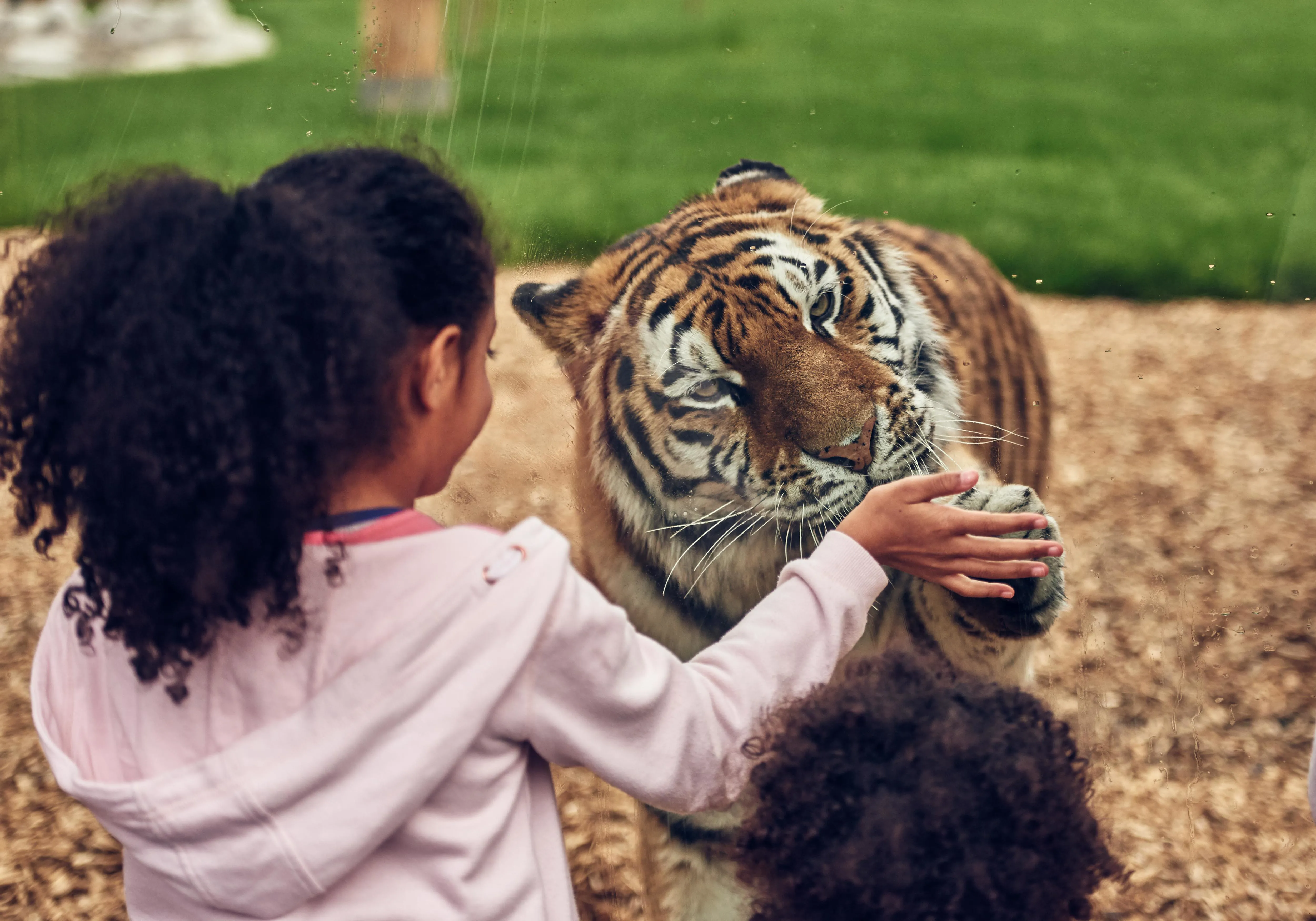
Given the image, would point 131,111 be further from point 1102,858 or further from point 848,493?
point 1102,858

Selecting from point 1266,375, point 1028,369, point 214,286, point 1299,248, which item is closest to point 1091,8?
point 1299,248

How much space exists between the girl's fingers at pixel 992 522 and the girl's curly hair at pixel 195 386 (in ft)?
2.50

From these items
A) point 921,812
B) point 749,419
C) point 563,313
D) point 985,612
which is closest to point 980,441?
point 985,612

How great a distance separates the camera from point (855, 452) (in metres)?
1.66

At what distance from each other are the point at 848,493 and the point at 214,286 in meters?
0.95

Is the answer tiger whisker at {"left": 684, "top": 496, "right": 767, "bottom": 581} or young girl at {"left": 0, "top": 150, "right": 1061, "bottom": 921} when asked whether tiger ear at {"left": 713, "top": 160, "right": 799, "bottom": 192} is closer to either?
tiger whisker at {"left": 684, "top": 496, "right": 767, "bottom": 581}

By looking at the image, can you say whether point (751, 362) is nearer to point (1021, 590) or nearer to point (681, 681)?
point (1021, 590)

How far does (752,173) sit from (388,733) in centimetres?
116

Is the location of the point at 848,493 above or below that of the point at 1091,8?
below

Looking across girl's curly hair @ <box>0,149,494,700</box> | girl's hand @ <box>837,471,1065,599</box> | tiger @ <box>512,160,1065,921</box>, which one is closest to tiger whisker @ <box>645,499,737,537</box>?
tiger @ <box>512,160,1065,921</box>

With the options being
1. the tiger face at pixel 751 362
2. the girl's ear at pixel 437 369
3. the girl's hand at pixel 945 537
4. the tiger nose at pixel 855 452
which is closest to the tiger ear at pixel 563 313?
the tiger face at pixel 751 362

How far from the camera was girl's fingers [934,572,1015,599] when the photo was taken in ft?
5.02

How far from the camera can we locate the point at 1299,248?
2.07 meters

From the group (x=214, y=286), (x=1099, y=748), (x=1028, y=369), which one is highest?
(x=214, y=286)
